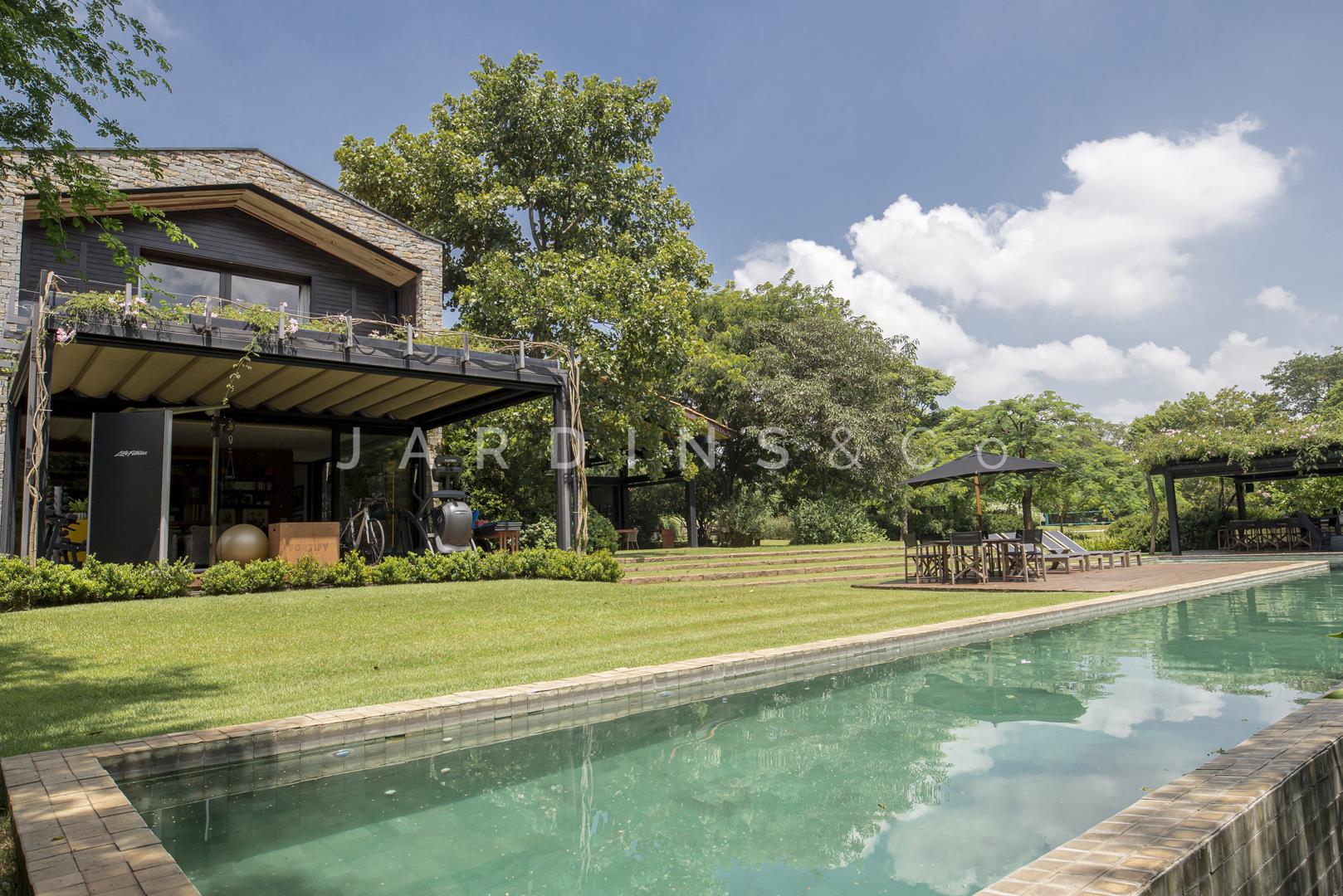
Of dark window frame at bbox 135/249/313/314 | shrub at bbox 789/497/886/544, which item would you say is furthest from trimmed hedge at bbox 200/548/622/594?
shrub at bbox 789/497/886/544

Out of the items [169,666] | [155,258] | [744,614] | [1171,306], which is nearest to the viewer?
[169,666]

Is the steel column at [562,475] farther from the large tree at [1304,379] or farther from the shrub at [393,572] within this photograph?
the large tree at [1304,379]

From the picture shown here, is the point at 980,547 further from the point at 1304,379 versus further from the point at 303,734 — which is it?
the point at 1304,379

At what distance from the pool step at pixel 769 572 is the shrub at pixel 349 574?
406 centimetres

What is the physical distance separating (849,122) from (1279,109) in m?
10.2

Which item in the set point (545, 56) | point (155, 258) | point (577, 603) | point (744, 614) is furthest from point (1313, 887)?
point (545, 56)

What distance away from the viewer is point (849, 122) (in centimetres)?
2038

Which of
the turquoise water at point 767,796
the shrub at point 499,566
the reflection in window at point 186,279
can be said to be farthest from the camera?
the reflection in window at point 186,279

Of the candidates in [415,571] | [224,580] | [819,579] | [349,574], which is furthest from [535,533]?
[224,580]

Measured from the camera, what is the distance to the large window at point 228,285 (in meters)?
14.9

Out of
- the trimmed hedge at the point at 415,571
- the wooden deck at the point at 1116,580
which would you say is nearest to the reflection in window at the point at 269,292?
the trimmed hedge at the point at 415,571

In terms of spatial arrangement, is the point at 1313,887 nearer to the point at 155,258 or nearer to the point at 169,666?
the point at 169,666

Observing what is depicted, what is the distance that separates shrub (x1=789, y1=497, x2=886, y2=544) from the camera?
78.7 ft

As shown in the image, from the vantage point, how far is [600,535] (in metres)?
16.0
